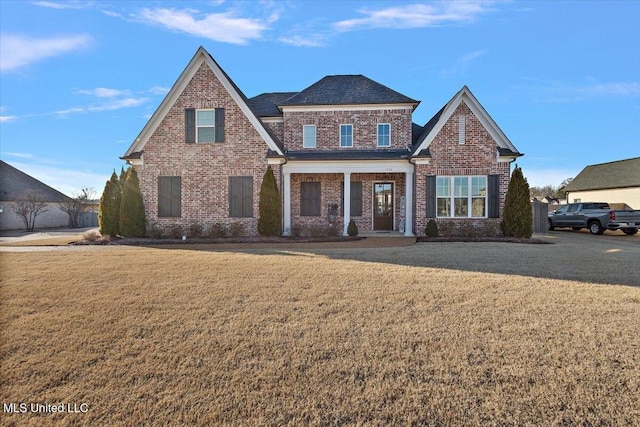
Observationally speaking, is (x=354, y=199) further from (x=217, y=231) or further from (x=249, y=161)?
(x=217, y=231)

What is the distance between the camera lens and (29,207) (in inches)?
910

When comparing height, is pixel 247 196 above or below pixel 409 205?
above

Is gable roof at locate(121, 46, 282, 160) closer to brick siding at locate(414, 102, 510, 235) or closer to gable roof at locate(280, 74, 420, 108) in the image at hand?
gable roof at locate(280, 74, 420, 108)

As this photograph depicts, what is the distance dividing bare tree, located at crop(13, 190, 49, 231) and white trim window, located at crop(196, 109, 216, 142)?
60.7ft

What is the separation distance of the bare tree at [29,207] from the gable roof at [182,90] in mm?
15785

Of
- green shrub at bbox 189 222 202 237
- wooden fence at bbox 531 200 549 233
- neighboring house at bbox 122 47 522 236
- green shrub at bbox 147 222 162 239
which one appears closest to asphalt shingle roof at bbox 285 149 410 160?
neighboring house at bbox 122 47 522 236

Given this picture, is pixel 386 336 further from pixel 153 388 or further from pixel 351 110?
pixel 351 110

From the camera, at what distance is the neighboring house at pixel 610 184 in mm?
25516

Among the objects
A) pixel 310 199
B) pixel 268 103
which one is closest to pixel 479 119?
pixel 310 199

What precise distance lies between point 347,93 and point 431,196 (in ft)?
22.0

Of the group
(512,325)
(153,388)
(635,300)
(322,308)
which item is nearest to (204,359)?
(153,388)

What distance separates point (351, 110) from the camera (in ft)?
50.6

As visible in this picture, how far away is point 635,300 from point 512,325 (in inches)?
103

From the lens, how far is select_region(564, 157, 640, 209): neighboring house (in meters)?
25.5
